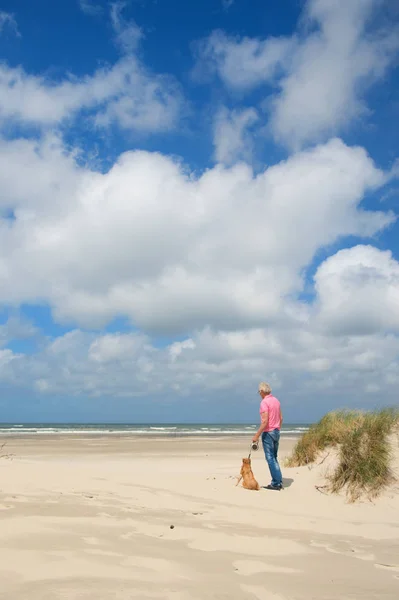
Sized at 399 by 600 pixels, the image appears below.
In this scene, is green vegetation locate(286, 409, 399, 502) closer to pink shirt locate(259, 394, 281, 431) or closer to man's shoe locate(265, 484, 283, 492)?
man's shoe locate(265, 484, 283, 492)

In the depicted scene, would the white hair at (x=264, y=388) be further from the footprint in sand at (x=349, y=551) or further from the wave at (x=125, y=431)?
the wave at (x=125, y=431)

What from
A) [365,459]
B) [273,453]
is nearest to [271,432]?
[273,453]

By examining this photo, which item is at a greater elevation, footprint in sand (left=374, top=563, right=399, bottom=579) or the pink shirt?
the pink shirt

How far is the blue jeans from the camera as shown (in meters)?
8.68

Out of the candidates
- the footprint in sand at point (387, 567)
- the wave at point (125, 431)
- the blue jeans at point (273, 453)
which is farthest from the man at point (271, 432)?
the wave at point (125, 431)

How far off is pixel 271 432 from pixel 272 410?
40 centimetres

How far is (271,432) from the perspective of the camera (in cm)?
894

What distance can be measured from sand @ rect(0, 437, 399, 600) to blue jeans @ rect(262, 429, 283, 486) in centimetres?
27

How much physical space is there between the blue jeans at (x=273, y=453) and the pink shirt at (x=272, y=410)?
0.32 feet

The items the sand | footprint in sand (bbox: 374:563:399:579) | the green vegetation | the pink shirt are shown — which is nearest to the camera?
the sand


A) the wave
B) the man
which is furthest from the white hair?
the wave

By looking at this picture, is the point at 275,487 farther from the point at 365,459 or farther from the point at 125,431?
the point at 125,431

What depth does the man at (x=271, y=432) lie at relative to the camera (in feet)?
28.6

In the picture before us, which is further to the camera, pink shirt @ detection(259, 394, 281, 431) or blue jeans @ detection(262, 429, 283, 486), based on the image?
pink shirt @ detection(259, 394, 281, 431)
